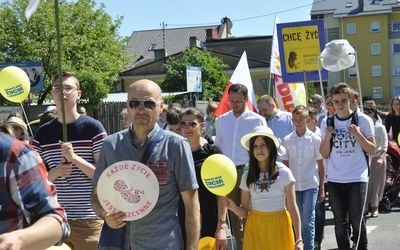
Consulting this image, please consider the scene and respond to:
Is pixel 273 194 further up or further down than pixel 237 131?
further down

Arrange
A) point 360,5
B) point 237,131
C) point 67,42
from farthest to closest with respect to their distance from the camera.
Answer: point 360,5 < point 67,42 < point 237,131

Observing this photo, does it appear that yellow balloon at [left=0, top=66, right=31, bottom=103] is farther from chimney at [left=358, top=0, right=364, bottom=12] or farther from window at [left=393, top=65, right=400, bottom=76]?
window at [left=393, top=65, right=400, bottom=76]

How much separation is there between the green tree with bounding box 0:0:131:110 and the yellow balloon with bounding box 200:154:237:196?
94.1 feet

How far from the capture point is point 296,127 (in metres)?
7.82

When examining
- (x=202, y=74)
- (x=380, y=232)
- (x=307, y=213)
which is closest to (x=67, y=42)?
(x=202, y=74)

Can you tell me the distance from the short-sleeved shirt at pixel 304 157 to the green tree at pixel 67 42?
26453mm

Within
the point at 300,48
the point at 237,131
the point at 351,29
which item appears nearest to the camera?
the point at 237,131

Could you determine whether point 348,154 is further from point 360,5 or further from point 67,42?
point 360,5

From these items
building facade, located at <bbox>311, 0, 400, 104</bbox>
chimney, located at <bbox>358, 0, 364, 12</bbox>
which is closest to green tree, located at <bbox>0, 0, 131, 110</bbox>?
building facade, located at <bbox>311, 0, 400, 104</bbox>

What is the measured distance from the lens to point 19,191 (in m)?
2.26

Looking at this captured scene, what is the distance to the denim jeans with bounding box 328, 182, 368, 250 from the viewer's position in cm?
716

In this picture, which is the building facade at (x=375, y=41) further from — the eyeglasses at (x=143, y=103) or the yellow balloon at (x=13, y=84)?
the eyeglasses at (x=143, y=103)

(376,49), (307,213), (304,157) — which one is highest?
(376,49)

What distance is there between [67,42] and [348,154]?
3183 cm
